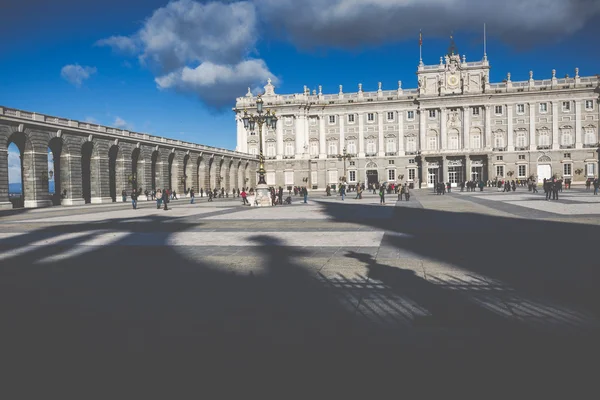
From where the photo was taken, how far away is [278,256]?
8.56 m

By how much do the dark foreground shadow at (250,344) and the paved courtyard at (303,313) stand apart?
0.02 m

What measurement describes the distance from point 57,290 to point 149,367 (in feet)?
11.0

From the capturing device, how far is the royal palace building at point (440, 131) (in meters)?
63.0

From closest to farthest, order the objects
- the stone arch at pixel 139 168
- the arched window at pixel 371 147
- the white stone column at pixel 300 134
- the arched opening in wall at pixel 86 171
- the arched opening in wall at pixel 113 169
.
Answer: the arched opening in wall at pixel 86 171, the arched opening in wall at pixel 113 169, the stone arch at pixel 139 168, the arched window at pixel 371 147, the white stone column at pixel 300 134

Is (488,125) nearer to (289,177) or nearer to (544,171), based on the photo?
(544,171)

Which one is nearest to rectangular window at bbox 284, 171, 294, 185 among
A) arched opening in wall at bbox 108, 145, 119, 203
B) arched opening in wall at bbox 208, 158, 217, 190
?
arched opening in wall at bbox 208, 158, 217, 190

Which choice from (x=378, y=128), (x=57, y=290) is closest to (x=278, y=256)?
(x=57, y=290)

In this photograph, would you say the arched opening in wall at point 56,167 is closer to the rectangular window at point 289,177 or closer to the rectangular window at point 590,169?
the rectangular window at point 289,177

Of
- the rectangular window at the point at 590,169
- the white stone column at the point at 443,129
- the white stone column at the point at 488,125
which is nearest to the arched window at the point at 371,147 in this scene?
the white stone column at the point at 443,129

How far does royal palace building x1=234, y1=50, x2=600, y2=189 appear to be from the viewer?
63.0 metres

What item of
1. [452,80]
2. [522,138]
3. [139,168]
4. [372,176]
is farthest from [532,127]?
[139,168]

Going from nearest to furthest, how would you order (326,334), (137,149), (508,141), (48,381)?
(48,381)
(326,334)
(137,149)
(508,141)

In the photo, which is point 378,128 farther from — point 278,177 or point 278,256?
point 278,256

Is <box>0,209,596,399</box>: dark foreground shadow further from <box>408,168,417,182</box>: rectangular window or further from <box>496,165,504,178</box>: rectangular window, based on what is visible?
<box>496,165,504,178</box>: rectangular window
